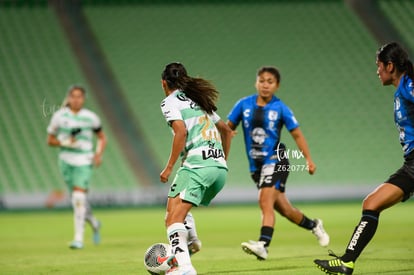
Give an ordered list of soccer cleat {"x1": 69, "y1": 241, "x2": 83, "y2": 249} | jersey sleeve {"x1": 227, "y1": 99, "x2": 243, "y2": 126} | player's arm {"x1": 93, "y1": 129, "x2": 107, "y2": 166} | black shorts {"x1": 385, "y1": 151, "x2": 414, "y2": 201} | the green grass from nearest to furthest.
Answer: black shorts {"x1": 385, "y1": 151, "x2": 414, "y2": 201} → the green grass → jersey sleeve {"x1": 227, "y1": 99, "x2": 243, "y2": 126} → soccer cleat {"x1": 69, "y1": 241, "x2": 83, "y2": 249} → player's arm {"x1": 93, "y1": 129, "x2": 107, "y2": 166}

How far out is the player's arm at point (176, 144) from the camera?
6.89 m

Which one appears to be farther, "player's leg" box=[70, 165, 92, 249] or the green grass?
"player's leg" box=[70, 165, 92, 249]

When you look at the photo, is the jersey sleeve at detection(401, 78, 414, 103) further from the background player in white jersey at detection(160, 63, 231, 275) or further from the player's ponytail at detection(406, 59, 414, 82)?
the background player in white jersey at detection(160, 63, 231, 275)

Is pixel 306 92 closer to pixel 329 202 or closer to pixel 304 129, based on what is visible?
pixel 304 129

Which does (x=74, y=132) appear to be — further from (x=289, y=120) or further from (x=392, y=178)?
(x=392, y=178)

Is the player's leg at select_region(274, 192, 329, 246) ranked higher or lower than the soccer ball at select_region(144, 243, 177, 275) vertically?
higher

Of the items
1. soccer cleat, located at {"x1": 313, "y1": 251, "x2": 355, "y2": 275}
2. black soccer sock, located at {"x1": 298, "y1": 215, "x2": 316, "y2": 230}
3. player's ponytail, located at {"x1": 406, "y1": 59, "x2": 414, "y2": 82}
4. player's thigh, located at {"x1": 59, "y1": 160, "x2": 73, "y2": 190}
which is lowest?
soccer cleat, located at {"x1": 313, "y1": 251, "x2": 355, "y2": 275}

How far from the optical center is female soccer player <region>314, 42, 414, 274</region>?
22.0ft

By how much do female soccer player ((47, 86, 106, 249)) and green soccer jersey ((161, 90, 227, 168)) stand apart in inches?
187

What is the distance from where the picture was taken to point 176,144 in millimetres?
6891

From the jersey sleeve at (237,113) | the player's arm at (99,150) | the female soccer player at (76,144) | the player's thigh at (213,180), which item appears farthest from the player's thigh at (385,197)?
the player's arm at (99,150)

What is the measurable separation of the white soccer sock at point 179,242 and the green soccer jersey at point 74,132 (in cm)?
509

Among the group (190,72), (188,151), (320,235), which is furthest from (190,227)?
(190,72)

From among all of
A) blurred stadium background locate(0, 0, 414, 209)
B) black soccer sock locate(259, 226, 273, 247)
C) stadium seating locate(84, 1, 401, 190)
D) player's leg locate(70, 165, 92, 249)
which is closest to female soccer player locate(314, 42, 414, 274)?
black soccer sock locate(259, 226, 273, 247)
